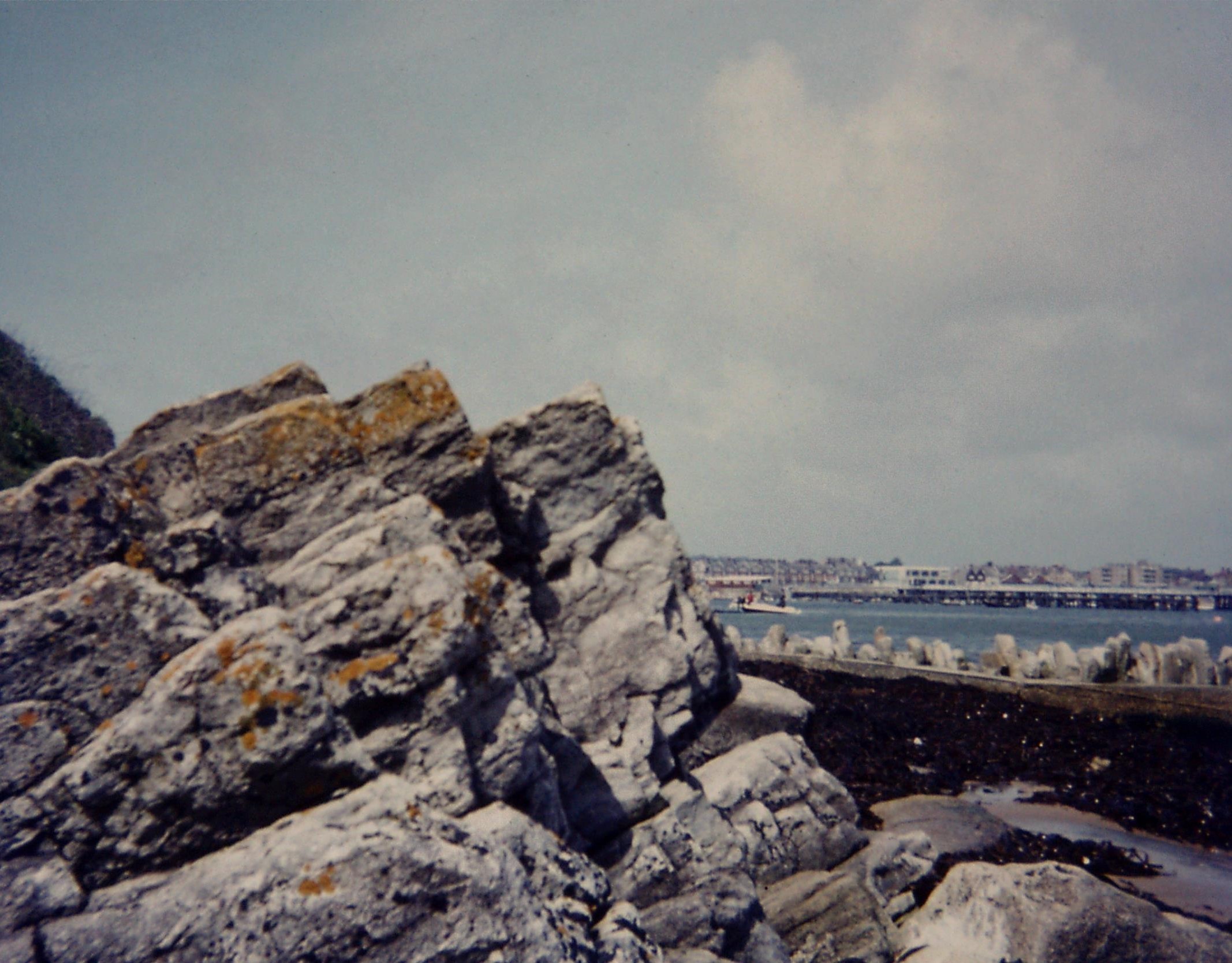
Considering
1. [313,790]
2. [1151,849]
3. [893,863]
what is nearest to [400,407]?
[313,790]

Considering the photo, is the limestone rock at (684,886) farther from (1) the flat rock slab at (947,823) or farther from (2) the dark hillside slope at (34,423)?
(2) the dark hillside slope at (34,423)

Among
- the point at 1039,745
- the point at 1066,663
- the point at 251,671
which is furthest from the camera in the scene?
the point at 1066,663

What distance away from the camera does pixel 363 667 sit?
15.3 feet

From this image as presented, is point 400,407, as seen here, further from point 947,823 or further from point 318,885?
point 947,823

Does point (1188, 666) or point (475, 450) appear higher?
point (1188, 666)

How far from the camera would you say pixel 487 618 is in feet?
17.2

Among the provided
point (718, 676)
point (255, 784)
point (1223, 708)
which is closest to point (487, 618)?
point (255, 784)

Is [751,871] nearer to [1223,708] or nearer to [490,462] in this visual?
[490,462]

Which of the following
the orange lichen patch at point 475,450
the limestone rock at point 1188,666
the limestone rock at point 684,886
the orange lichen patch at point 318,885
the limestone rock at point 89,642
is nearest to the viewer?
the orange lichen patch at point 318,885

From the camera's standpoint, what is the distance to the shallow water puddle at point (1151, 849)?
8.07 metres

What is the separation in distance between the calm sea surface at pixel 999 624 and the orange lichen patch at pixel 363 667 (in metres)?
52.0

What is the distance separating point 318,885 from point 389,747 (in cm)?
111

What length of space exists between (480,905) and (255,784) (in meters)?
1.21

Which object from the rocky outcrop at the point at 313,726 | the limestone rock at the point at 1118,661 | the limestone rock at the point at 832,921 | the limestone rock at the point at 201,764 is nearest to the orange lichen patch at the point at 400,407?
the rocky outcrop at the point at 313,726
